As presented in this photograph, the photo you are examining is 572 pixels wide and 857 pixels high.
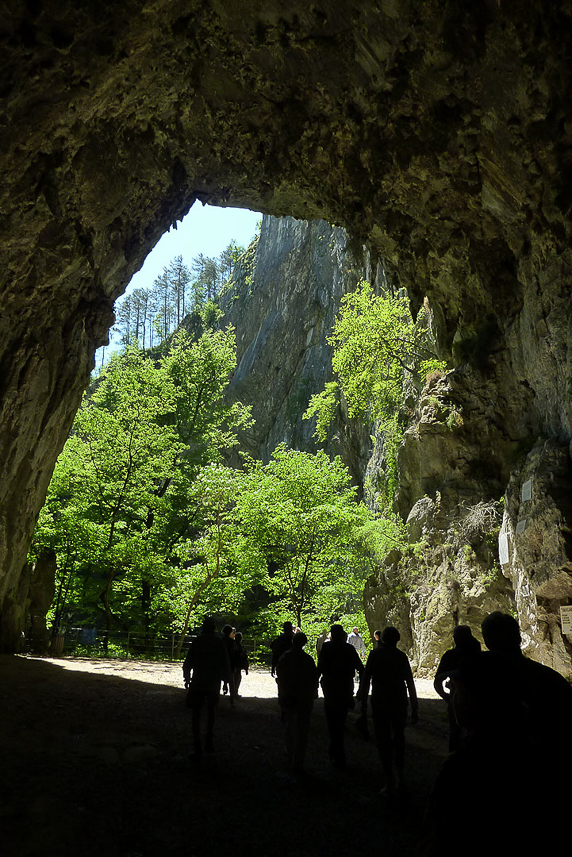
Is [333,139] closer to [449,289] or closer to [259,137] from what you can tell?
[259,137]

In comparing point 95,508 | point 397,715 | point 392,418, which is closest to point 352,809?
point 397,715

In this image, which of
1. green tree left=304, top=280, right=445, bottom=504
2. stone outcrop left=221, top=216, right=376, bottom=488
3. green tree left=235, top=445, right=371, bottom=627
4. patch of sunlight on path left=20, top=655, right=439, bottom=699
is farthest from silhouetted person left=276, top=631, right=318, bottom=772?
stone outcrop left=221, top=216, right=376, bottom=488

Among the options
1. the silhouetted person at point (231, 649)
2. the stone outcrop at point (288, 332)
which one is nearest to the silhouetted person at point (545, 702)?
the silhouetted person at point (231, 649)

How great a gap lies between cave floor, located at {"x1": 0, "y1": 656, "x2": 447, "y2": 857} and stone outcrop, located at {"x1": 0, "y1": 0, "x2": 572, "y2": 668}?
787 centimetres

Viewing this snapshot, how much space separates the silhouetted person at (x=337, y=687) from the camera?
5.88 metres

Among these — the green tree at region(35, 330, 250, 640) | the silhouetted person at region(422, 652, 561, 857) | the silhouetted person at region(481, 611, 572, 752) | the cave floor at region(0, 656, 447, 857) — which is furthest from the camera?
the green tree at region(35, 330, 250, 640)

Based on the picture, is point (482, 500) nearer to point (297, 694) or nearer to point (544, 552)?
point (544, 552)

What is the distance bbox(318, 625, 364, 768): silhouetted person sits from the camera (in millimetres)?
5879

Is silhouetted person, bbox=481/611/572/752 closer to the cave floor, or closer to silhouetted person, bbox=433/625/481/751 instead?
silhouetted person, bbox=433/625/481/751

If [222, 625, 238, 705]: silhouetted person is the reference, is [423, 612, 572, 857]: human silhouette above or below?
above

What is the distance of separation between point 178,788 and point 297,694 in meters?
1.47

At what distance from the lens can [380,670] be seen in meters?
5.22

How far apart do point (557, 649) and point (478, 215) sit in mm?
10459

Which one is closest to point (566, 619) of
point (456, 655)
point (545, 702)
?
point (456, 655)
